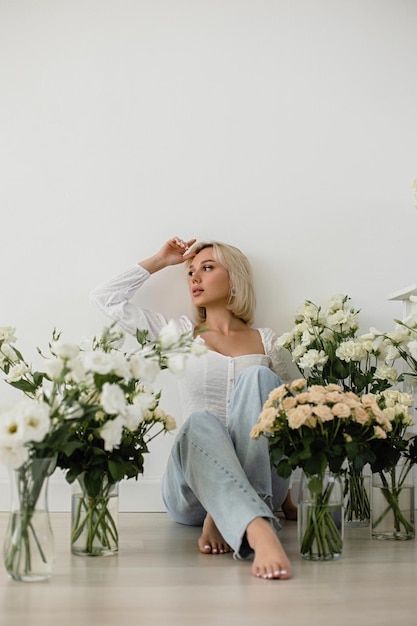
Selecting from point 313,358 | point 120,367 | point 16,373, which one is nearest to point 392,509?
point 313,358

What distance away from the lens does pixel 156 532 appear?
249cm

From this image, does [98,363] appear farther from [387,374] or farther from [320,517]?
[387,374]

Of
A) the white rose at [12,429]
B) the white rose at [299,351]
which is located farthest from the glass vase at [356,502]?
the white rose at [12,429]

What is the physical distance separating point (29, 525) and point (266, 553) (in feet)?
1.85

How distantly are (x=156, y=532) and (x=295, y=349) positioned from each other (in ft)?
2.58

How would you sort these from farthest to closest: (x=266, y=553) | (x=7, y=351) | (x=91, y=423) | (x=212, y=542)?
1. (x=7, y=351)
2. (x=212, y=542)
3. (x=91, y=423)
4. (x=266, y=553)

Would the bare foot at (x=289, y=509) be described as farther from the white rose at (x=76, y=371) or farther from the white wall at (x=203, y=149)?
the white rose at (x=76, y=371)

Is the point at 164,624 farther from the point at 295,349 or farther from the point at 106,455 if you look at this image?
the point at 295,349

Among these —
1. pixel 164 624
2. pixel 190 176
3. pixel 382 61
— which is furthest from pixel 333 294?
pixel 164 624

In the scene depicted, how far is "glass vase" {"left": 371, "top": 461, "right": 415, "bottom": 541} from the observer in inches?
92.6

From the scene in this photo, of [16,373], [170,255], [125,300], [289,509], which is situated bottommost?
[289,509]

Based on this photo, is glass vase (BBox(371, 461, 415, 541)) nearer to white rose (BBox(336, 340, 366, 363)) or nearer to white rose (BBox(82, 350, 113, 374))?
white rose (BBox(336, 340, 366, 363))

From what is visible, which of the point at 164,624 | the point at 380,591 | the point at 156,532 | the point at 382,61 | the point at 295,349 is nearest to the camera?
the point at 164,624

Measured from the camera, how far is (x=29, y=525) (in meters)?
1.72
